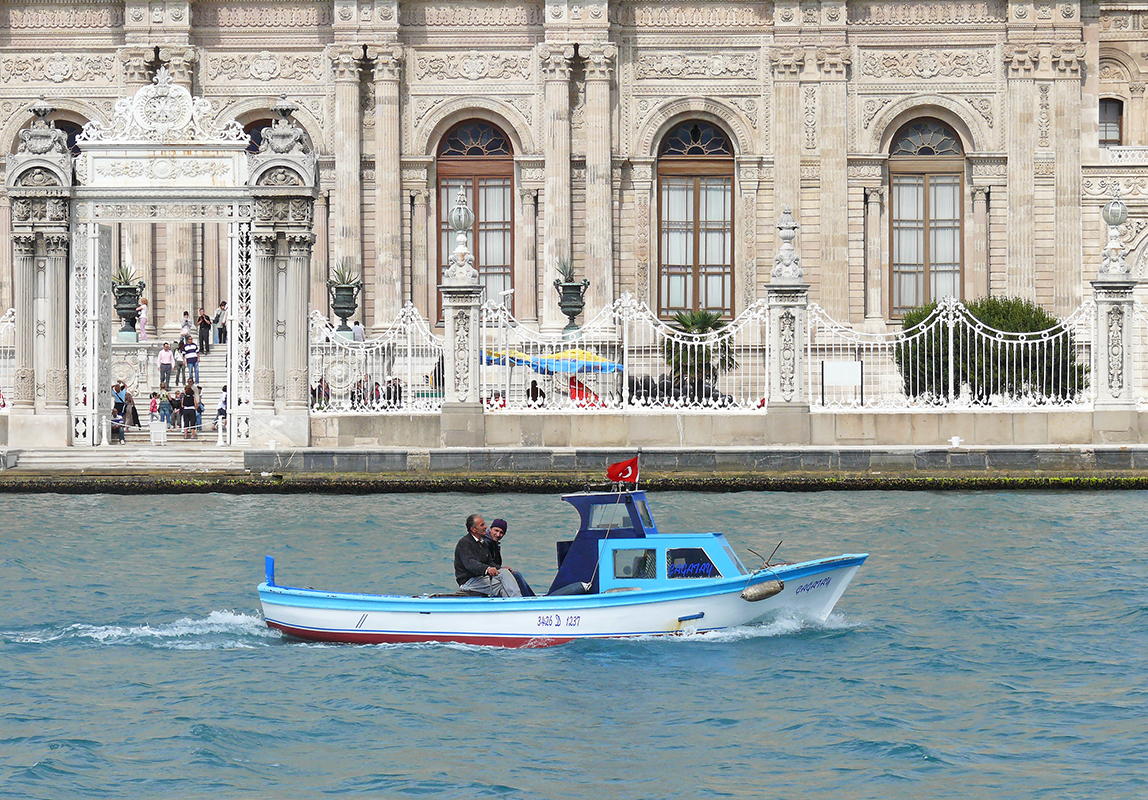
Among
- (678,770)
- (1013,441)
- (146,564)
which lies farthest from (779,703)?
(1013,441)

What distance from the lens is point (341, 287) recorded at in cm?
3512

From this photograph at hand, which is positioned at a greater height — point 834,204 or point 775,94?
point 775,94

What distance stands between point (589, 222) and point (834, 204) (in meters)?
5.25

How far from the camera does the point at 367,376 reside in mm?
25953

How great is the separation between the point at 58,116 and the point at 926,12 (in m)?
18.9

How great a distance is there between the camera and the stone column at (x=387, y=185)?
37.7 meters

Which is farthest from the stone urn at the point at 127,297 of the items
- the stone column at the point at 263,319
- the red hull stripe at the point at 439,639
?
the red hull stripe at the point at 439,639

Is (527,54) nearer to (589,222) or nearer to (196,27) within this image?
(589,222)

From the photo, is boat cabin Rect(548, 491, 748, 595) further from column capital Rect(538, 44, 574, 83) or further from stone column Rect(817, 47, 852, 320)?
column capital Rect(538, 44, 574, 83)

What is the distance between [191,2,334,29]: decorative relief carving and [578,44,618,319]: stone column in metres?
5.71

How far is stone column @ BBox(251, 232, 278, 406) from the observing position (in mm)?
25750

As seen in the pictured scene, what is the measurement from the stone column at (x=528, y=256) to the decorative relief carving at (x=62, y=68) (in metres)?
9.34

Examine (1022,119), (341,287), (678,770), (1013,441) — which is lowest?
(678,770)

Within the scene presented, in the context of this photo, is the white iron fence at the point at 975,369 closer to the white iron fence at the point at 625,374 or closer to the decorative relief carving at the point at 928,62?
the white iron fence at the point at 625,374
